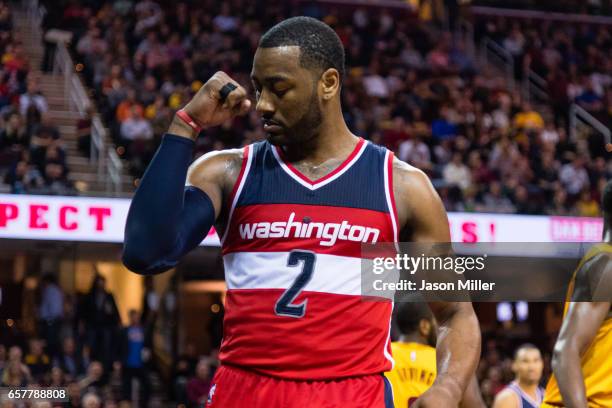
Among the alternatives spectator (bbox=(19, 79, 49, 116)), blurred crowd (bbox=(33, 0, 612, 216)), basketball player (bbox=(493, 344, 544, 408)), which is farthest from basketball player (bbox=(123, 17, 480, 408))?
spectator (bbox=(19, 79, 49, 116))

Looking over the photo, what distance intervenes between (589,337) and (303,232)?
1.79 metres

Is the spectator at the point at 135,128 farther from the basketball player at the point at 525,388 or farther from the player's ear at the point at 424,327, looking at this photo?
the player's ear at the point at 424,327

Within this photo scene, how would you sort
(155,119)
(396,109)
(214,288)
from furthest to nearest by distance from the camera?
(214,288) < (396,109) < (155,119)

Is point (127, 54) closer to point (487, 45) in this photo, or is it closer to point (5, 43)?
point (5, 43)

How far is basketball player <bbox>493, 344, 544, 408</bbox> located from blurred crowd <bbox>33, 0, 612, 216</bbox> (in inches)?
317

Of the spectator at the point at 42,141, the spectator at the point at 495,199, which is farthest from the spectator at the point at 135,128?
the spectator at the point at 495,199

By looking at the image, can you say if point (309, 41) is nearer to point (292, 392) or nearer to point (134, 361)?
point (292, 392)

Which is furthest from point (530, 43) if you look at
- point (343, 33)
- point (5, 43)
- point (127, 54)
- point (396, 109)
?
point (5, 43)

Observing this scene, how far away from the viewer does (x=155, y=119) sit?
52.6 ft

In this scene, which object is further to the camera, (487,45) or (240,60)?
(487,45)

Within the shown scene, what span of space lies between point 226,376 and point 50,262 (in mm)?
14596

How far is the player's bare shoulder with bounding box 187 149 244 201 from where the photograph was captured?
3.29 meters

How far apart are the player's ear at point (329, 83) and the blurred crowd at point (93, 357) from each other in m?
9.23

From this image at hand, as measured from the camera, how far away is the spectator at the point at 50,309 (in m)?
14.1
